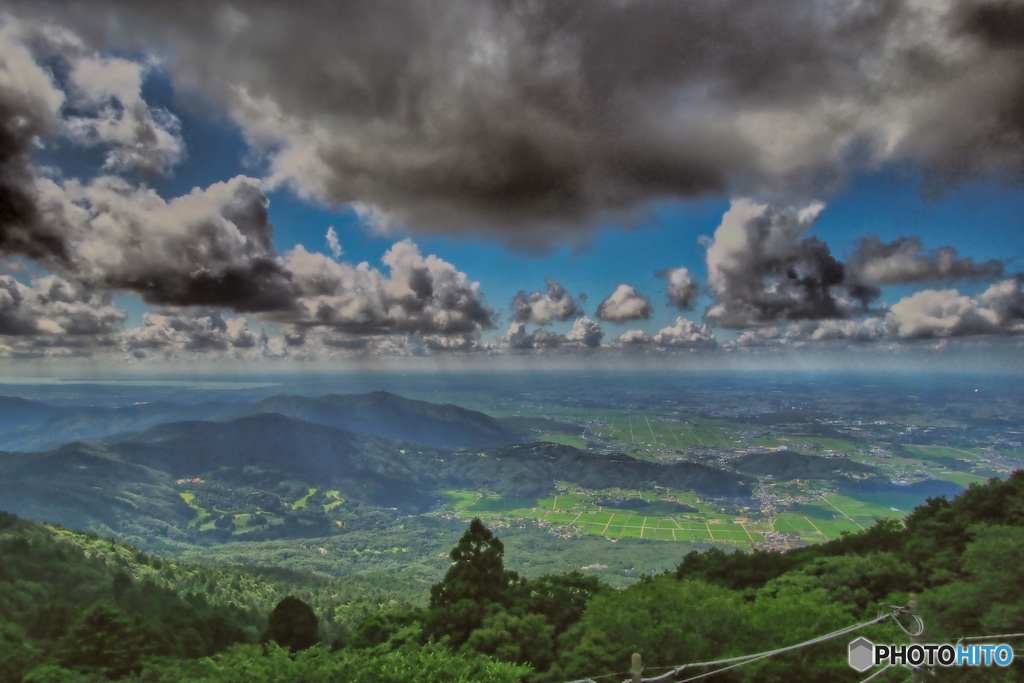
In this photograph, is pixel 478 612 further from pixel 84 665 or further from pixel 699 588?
pixel 84 665

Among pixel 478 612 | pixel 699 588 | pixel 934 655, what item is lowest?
pixel 478 612

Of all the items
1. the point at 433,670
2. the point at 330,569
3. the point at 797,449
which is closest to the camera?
the point at 433,670

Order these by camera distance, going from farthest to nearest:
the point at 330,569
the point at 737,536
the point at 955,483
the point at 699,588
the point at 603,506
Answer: the point at 603,506 → the point at 330,569 → the point at 955,483 → the point at 737,536 → the point at 699,588

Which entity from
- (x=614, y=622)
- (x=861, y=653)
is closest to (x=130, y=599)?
(x=614, y=622)

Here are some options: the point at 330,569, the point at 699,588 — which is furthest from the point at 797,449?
the point at 699,588

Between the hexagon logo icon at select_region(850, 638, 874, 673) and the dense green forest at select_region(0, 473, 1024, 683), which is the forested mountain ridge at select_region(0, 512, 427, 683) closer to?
the dense green forest at select_region(0, 473, 1024, 683)

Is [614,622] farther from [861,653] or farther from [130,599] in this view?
[130,599]
